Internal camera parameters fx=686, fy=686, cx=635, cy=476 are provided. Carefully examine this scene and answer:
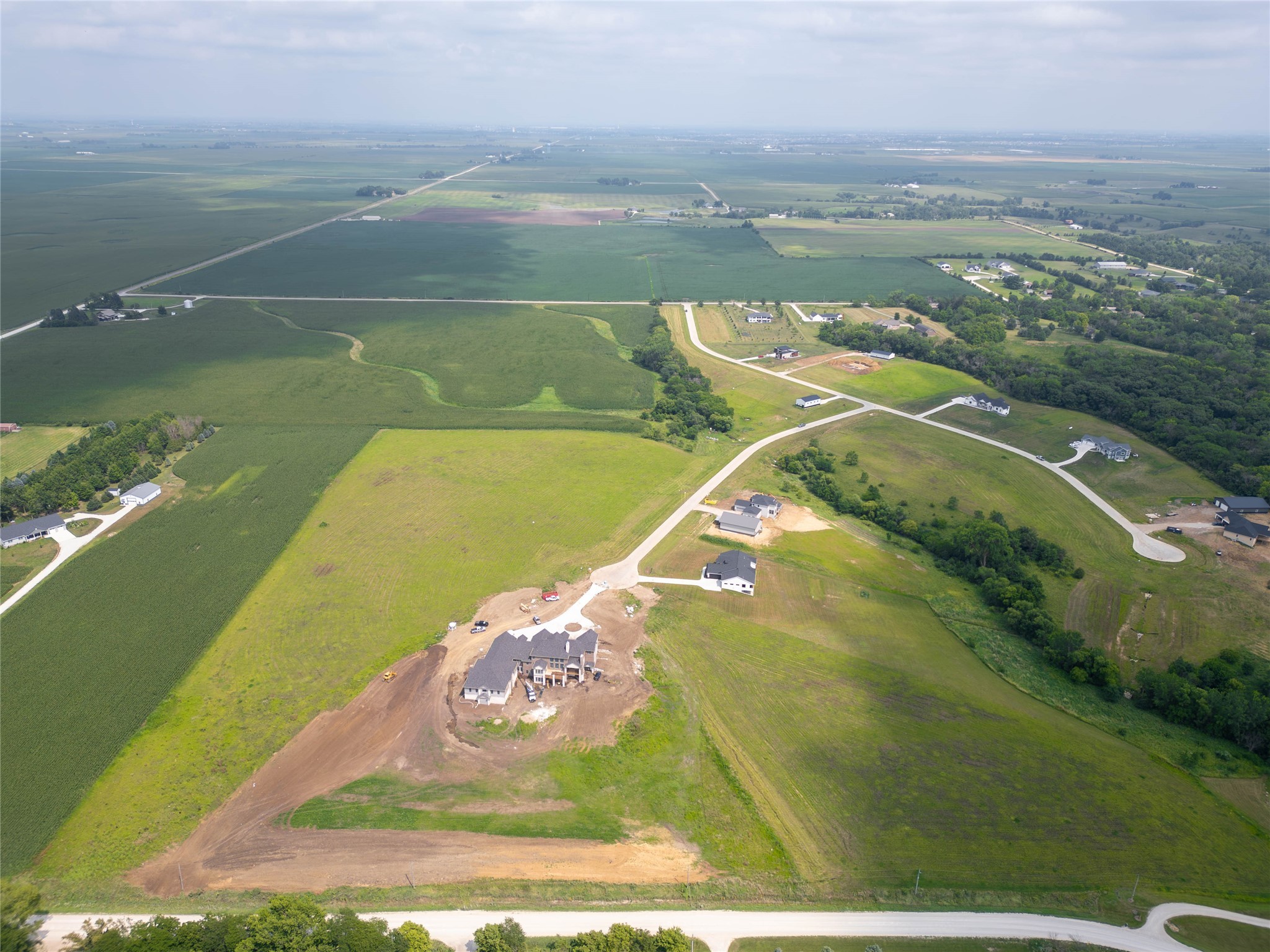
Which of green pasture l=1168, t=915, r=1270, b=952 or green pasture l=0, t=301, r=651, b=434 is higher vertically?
green pasture l=0, t=301, r=651, b=434

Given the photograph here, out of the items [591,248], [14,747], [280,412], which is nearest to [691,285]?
Result: [591,248]

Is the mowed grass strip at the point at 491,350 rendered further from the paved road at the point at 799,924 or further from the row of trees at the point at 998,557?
the paved road at the point at 799,924

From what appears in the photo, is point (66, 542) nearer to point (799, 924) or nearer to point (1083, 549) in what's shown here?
point (799, 924)

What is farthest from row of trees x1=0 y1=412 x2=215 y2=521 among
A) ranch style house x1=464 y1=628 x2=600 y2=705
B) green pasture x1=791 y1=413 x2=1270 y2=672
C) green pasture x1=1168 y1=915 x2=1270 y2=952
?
green pasture x1=1168 y1=915 x2=1270 y2=952

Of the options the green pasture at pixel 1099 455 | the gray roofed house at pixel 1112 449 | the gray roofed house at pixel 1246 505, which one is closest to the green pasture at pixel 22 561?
the green pasture at pixel 1099 455

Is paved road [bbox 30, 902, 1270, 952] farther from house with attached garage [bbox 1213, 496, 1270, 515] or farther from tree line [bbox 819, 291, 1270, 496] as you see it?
tree line [bbox 819, 291, 1270, 496]

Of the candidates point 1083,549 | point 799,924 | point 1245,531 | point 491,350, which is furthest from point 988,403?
point 799,924

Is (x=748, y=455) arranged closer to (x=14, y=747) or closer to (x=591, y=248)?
(x=14, y=747)
